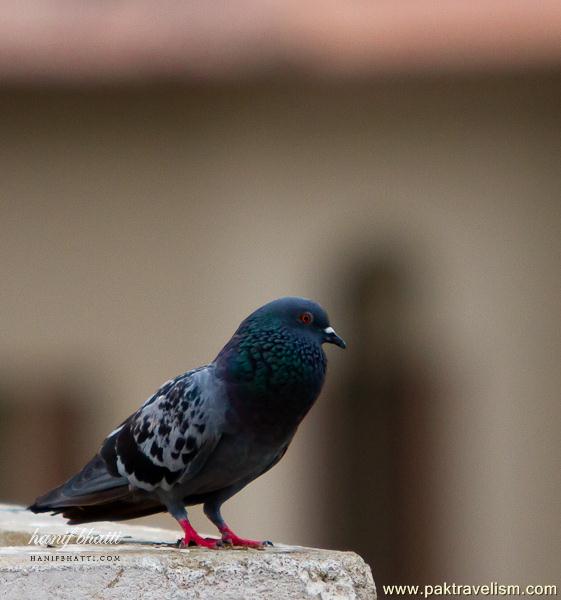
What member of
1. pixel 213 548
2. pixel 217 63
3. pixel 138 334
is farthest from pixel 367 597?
pixel 138 334

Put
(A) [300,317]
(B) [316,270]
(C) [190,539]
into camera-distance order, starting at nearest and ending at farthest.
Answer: (C) [190,539], (A) [300,317], (B) [316,270]

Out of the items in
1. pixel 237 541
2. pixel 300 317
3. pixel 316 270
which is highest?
pixel 300 317

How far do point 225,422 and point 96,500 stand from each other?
465 millimetres

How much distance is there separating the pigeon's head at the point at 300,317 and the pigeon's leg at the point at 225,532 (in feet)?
1.94

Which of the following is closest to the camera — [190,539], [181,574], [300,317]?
[181,574]

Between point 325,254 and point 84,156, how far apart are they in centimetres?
170

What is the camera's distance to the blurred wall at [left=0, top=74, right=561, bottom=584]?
38.9ft

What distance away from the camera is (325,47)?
35.8ft

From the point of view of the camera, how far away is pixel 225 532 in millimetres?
5320

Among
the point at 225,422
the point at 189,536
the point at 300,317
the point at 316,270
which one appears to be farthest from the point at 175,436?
the point at 316,270

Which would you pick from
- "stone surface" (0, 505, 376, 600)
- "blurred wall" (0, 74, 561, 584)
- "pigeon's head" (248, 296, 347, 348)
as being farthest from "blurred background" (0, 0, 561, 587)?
"stone surface" (0, 505, 376, 600)

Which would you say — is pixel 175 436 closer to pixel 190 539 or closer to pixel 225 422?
pixel 225 422

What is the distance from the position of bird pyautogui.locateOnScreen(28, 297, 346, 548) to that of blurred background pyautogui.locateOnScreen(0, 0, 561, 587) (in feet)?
20.5

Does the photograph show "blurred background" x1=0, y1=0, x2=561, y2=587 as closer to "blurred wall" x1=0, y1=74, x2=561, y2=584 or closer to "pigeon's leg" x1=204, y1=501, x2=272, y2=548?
"blurred wall" x1=0, y1=74, x2=561, y2=584
